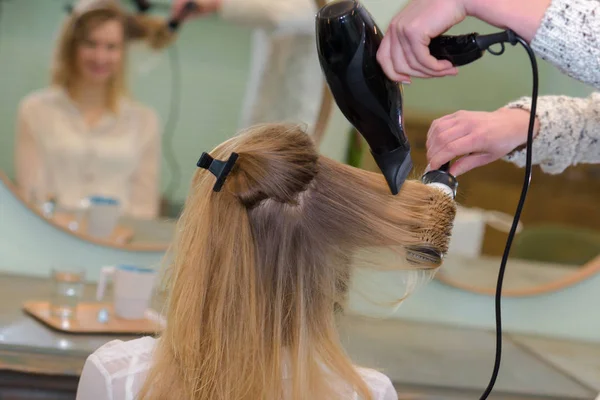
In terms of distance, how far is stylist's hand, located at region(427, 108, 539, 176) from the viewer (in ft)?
3.36

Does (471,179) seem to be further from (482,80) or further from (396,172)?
(396,172)

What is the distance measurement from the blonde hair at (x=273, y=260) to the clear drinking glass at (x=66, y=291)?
526 mm

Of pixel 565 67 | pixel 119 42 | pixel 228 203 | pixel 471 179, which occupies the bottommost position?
pixel 471 179

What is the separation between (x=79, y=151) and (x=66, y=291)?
0.33 meters

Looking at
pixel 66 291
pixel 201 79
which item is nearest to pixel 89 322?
pixel 66 291

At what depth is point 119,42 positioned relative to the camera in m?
1.56

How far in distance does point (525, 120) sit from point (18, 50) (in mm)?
1043

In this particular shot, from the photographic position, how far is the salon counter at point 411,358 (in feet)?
4.05

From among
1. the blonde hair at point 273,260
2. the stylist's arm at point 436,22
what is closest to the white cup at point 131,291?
the blonde hair at point 273,260

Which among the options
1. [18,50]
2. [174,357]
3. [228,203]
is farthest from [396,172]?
[18,50]

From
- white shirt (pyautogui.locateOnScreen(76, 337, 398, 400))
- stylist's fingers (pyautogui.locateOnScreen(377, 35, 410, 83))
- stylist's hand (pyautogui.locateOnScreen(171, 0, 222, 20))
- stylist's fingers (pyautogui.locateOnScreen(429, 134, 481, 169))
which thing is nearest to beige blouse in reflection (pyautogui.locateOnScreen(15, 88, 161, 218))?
stylist's hand (pyautogui.locateOnScreen(171, 0, 222, 20))

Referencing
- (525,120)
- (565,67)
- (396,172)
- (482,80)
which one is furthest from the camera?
(482,80)

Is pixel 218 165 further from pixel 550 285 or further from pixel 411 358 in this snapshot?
pixel 550 285

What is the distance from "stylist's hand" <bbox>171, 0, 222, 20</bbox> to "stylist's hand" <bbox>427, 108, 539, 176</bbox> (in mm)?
694
